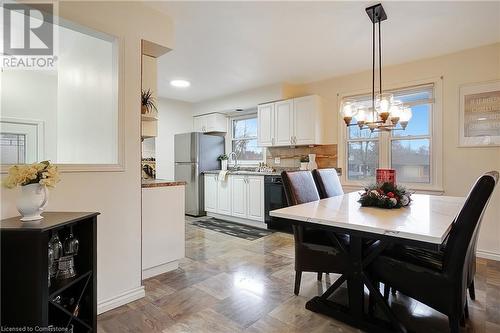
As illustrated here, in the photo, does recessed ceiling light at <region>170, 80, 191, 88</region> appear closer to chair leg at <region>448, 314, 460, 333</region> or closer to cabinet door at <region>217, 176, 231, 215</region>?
cabinet door at <region>217, 176, 231, 215</region>

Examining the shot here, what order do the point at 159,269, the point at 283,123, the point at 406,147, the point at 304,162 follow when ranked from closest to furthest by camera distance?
the point at 159,269
the point at 406,147
the point at 304,162
the point at 283,123

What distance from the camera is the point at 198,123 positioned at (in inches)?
236

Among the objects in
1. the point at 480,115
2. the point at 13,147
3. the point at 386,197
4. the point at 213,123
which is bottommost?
the point at 386,197

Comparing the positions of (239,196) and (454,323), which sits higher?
(239,196)

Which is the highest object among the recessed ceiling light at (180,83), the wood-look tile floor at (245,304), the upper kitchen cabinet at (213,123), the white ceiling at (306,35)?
the recessed ceiling light at (180,83)

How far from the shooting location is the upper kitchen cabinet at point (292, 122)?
13.7 ft

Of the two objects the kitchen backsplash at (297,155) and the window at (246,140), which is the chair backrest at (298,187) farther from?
the window at (246,140)

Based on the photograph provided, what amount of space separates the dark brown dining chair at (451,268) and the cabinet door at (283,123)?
9.99ft

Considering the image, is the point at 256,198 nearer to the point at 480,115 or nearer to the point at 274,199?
the point at 274,199

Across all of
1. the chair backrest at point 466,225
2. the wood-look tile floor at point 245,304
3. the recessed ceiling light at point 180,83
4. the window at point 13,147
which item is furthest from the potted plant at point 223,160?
the chair backrest at point 466,225

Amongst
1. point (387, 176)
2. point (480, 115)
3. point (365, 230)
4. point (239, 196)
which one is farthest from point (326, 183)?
point (239, 196)

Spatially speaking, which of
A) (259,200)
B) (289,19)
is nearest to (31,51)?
(289,19)

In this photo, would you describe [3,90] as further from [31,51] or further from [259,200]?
[259,200]

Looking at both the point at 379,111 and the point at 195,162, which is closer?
the point at 379,111
